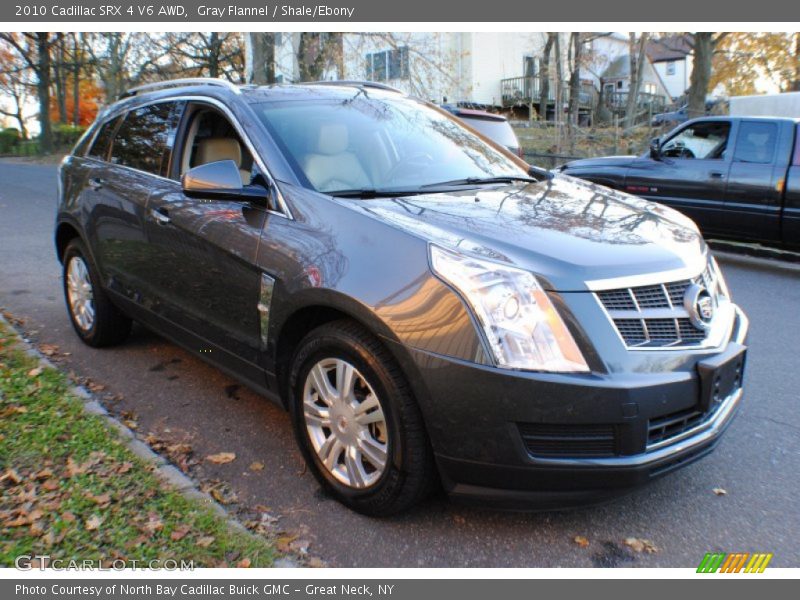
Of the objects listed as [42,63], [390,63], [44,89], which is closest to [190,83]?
[390,63]

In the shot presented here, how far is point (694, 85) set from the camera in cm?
2217

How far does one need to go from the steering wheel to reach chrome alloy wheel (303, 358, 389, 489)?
121 cm

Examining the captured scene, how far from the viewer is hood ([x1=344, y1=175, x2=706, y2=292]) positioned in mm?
2738

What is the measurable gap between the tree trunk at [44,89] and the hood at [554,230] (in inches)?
1355

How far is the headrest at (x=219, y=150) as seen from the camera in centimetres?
399

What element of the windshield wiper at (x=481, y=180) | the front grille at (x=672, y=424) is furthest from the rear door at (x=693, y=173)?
the front grille at (x=672, y=424)

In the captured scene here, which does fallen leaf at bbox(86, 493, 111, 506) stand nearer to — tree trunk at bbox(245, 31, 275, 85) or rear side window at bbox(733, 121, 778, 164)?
rear side window at bbox(733, 121, 778, 164)

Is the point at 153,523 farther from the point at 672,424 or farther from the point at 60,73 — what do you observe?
the point at 60,73

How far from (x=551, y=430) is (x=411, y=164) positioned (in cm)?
185

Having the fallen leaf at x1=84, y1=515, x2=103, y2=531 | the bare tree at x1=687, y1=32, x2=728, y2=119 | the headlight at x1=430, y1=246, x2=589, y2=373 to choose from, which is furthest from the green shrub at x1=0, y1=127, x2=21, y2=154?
the headlight at x1=430, y1=246, x2=589, y2=373

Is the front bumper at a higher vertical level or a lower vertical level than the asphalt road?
higher

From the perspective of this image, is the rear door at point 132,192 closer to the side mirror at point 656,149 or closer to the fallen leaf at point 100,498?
the fallen leaf at point 100,498

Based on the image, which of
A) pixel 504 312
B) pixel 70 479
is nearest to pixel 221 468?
pixel 70 479

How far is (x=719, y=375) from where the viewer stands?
110 inches
